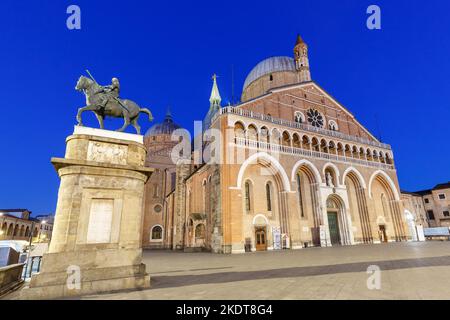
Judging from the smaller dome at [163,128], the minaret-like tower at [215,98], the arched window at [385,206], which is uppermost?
the minaret-like tower at [215,98]

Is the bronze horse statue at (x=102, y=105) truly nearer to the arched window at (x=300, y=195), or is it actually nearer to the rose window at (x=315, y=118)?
the arched window at (x=300, y=195)

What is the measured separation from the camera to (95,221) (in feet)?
18.3

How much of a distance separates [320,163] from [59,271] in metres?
24.2

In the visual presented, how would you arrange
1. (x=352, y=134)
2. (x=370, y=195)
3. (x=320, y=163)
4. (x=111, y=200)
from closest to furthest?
1. (x=111, y=200)
2. (x=320, y=163)
3. (x=370, y=195)
4. (x=352, y=134)

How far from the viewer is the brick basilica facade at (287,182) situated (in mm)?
19969

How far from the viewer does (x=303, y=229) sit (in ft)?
72.2

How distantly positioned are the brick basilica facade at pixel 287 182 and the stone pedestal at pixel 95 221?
13.0m

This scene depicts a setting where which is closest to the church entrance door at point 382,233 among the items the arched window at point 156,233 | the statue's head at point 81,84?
the arched window at point 156,233

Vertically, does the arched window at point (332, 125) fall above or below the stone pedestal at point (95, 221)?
above

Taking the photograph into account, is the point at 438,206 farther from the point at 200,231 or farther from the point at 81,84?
the point at 81,84

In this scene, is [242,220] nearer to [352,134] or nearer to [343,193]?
[343,193]

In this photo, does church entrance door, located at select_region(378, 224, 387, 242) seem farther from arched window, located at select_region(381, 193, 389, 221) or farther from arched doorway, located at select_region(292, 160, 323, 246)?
arched doorway, located at select_region(292, 160, 323, 246)
